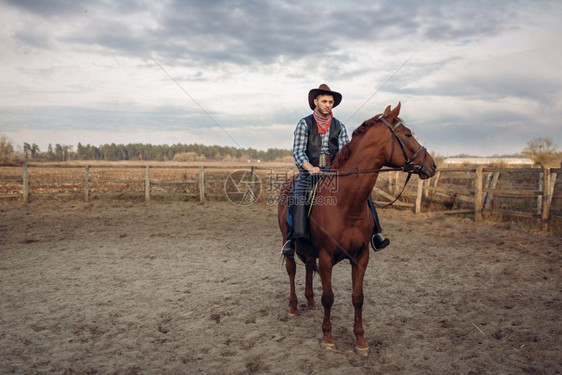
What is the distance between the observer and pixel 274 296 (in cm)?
550

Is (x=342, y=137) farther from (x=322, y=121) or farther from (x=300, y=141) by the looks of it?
(x=300, y=141)

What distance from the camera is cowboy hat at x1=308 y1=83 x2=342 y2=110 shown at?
4.40 metres

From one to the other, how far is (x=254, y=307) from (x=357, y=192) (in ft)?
7.71

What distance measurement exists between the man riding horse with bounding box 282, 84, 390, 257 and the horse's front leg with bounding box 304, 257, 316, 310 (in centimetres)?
31

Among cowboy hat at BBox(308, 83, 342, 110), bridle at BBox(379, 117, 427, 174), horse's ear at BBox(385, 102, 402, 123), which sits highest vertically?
cowboy hat at BBox(308, 83, 342, 110)

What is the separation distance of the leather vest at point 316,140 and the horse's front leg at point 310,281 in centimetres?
128

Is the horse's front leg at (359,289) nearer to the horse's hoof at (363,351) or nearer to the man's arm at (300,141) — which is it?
the horse's hoof at (363,351)

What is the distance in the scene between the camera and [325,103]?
4.40m

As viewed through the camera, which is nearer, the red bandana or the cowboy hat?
the cowboy hat

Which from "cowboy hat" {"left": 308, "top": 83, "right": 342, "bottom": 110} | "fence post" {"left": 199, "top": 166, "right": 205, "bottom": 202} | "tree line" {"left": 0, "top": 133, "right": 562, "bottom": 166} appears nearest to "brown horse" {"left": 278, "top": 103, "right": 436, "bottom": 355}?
"cowboy hat" {"left": 308, "top": 83, "right": 342, "bottom": 110}

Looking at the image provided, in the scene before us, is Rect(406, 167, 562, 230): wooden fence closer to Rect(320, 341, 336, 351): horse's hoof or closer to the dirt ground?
the dirt ground

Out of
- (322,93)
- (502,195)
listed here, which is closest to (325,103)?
(322,93)

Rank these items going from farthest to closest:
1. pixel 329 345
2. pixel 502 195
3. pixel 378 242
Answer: pixel 502 195
pixel 378 242
pixel 329 345

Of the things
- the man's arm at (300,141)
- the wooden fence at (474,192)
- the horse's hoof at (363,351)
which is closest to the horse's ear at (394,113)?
the man's arm at (300,141)
